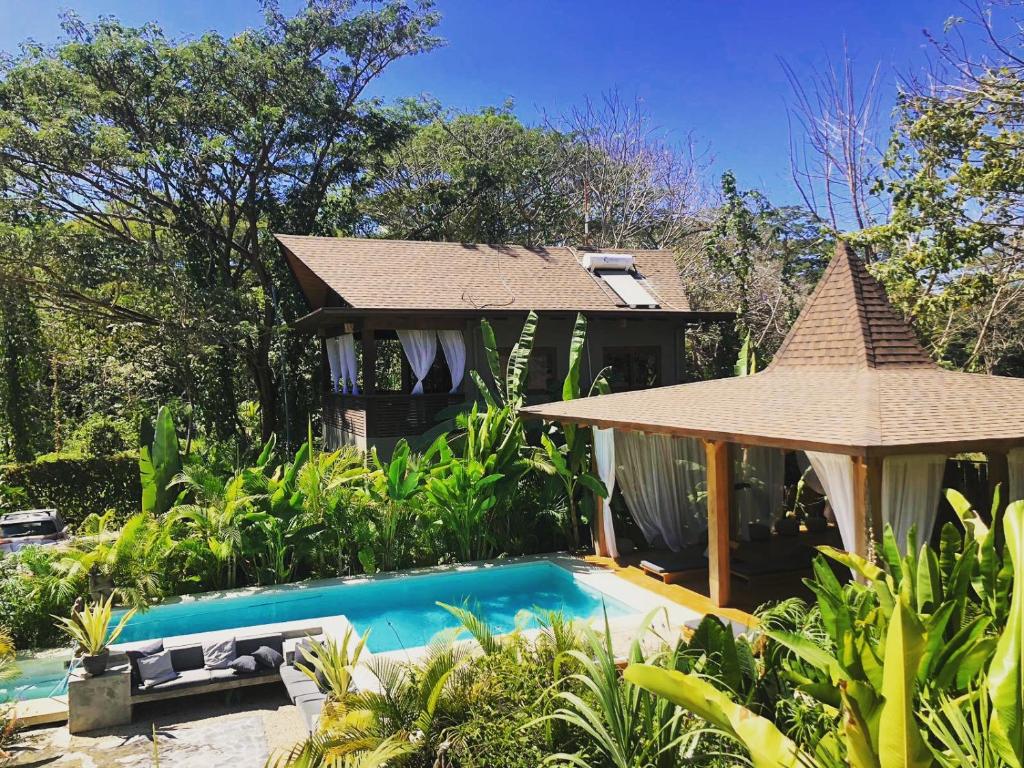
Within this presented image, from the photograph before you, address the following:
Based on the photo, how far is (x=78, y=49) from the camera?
1931 cm

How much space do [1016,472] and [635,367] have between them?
37.0ft

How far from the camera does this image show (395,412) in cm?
1630

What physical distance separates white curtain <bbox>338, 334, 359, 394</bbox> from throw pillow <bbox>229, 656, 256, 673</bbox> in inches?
405

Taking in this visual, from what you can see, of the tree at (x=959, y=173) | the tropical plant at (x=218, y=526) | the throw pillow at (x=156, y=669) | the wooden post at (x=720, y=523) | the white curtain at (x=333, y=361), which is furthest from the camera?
the white curtain at (x=333, y=361)

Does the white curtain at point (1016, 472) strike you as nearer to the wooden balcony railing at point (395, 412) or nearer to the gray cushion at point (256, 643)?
the gray cushion at point (256, 643)

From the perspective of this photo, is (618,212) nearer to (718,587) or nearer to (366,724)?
(718,587)

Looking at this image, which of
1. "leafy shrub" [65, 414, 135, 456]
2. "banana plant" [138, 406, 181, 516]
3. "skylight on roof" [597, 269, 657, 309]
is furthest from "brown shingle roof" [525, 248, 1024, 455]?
"leafy shrub" [65, 414, 135, 456]

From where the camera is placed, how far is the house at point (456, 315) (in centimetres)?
1639

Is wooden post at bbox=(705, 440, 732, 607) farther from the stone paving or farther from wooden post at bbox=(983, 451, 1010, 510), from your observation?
the stone paving

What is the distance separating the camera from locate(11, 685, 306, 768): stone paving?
21.1 feet

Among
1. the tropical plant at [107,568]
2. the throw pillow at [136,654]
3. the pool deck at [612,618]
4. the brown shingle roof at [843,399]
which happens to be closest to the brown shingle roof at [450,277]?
the brown shingle roof at [843,399]

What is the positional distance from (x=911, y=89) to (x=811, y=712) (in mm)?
14609

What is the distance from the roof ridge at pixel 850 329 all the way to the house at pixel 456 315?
6.51 meters

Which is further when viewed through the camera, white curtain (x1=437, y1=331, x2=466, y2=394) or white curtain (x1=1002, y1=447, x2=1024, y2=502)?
white curtain (x1=437, y1=331, x2=466, y2=394)
